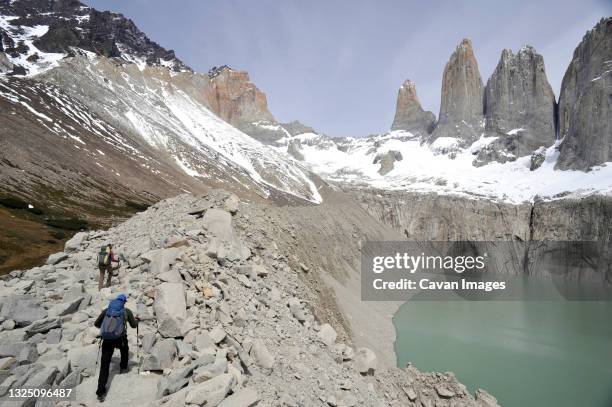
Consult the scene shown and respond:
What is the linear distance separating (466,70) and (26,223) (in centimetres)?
17531

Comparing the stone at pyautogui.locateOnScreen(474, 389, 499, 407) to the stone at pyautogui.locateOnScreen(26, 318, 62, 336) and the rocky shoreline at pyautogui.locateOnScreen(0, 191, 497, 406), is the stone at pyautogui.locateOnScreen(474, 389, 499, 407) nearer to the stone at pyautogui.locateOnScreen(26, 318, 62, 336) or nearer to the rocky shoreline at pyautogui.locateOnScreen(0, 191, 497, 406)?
the rocky shoreline at pyautogui.locateOnScreen(0, 191, 497, 406)

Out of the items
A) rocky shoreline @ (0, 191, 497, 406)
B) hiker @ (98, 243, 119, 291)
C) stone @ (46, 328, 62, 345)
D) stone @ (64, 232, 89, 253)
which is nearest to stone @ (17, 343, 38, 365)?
rocky shoreline @ (0, 191, 497, 406)

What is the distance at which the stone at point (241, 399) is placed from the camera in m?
8.10

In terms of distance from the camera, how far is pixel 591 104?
98.6m

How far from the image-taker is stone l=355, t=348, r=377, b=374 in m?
17.9

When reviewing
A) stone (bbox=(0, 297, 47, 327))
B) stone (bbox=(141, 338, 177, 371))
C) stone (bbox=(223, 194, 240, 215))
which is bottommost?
stone (bbox=(141, 338, 177, 371))

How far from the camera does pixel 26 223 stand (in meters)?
31.7

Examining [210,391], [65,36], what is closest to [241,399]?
[210,391]

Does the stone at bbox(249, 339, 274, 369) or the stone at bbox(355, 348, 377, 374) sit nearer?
the stone at bbox(249, 339, 274, 369)

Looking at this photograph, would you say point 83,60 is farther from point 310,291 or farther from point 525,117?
point 525,117

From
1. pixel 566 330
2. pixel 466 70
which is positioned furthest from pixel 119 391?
pixel 466 70

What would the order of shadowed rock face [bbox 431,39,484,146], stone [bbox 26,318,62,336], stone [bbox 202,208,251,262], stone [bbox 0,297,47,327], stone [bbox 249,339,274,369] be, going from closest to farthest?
stone [bbox 26,318,62,336], stone [bbox 0,297,47,327], stone [bbox 249,339,274,369], stone [bbox 202,208,251,262], shadowed rock face [bbox 431,39,484,146]

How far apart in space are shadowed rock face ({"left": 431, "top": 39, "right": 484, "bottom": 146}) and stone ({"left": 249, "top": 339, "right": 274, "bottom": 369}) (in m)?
166

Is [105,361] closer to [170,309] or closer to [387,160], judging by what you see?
[170,309]
